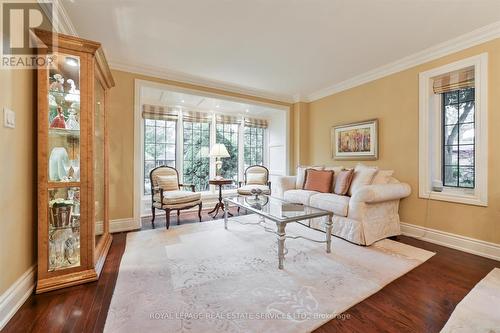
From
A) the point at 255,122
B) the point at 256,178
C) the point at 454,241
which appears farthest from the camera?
the point at 255,122

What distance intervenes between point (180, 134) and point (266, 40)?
2913 millimetres

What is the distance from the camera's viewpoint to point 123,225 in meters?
3.28

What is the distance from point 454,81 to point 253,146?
412 cm

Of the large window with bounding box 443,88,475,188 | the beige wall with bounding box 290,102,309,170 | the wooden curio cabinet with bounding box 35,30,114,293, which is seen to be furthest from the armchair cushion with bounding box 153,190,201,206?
the large window with bounding box 443,88,475,188

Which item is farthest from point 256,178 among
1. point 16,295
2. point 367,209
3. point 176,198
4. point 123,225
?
point 16,295

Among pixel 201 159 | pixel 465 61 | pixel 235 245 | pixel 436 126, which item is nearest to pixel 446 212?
pixel 436 126

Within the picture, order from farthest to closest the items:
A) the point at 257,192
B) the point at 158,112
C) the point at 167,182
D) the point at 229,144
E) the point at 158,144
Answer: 1. the point at 229,144
2. the point at 158,144
3. the point at 158,112
4. the point at 167,182
5. the point at 257,192

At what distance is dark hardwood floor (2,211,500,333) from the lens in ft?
4.51

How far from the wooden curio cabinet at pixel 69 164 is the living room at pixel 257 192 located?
1 cm

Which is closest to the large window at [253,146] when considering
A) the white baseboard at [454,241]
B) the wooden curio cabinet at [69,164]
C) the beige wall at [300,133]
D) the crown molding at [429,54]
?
the beige wall at [300,133]

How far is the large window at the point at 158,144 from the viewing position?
15.1 feet

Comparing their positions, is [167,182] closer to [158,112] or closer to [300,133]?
[158,112]

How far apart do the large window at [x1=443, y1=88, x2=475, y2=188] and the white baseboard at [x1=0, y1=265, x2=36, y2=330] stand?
4.54 metres

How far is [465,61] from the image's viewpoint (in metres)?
2.65
